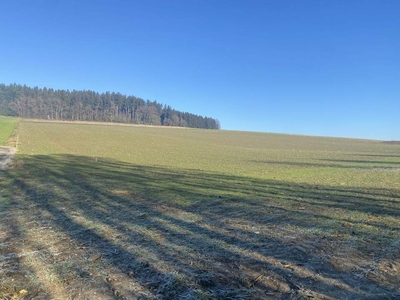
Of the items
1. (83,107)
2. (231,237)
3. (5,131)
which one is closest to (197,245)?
(231,237)

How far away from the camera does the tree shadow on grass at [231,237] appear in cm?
358

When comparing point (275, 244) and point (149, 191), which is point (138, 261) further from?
point (149, 191)

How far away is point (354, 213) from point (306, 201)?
63.3 inches

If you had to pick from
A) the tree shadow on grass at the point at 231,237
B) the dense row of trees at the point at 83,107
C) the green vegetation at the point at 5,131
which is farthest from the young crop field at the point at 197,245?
the dense row of trees at the point at 83,107

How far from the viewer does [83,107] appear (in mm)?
129125

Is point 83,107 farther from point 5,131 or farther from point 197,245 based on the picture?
point 197,245

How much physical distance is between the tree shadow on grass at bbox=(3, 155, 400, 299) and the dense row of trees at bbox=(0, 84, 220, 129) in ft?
425

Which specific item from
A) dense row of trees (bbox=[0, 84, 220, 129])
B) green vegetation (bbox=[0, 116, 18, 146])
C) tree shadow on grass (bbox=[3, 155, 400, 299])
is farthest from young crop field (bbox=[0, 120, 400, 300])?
dense row of trees (bbox=[0, 84, 220, 129])

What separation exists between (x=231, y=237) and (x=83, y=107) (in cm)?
13727

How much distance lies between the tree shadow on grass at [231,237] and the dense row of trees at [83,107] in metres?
129

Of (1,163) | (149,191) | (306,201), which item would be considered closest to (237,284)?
(306,201)

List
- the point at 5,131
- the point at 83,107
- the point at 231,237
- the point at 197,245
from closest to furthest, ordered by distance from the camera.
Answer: the point at 197,245 → the point at 231,237 → the point at 5,131 → the point at 83,107

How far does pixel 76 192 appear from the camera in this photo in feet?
31.9

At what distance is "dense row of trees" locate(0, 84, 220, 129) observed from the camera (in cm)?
12419
